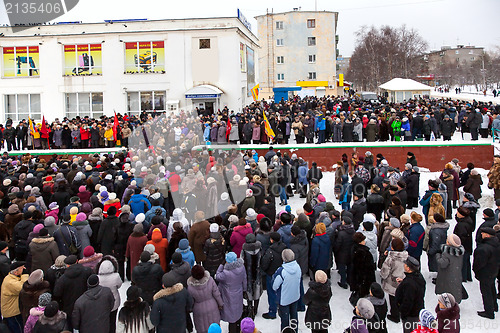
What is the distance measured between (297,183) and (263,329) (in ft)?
25.7

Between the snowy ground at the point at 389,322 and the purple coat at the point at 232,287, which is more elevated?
the purple coat at the point at 232,287

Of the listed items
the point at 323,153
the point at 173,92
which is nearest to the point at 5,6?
the point at 173,92

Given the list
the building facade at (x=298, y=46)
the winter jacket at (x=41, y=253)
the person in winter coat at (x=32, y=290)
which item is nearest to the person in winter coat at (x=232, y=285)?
the person in winter coat at (x=32, y=290)

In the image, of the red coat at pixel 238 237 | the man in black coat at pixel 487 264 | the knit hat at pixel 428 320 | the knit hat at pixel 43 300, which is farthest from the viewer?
the red coat at pixel 238 237

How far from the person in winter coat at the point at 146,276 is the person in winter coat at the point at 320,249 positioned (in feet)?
8.70

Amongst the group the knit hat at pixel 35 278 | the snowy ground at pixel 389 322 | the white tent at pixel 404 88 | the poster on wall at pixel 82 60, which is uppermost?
the poster on wall at pixel 82 60

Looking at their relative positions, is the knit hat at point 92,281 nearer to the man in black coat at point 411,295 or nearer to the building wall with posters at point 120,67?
the man in black coat at point 411,295

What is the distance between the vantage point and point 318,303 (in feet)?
18.4

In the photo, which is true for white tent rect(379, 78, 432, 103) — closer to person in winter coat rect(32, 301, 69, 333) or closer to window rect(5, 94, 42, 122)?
window rect(5, 94, 42, 122)

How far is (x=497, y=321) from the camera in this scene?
6762 millimetres

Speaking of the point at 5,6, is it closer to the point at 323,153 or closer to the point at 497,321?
the point at 323,153

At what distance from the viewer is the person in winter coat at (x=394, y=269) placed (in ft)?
21.4

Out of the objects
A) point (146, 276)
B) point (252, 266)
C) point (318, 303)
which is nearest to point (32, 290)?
point (146, 276)

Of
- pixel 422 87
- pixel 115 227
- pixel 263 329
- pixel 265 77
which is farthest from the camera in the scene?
pixel 265 77
